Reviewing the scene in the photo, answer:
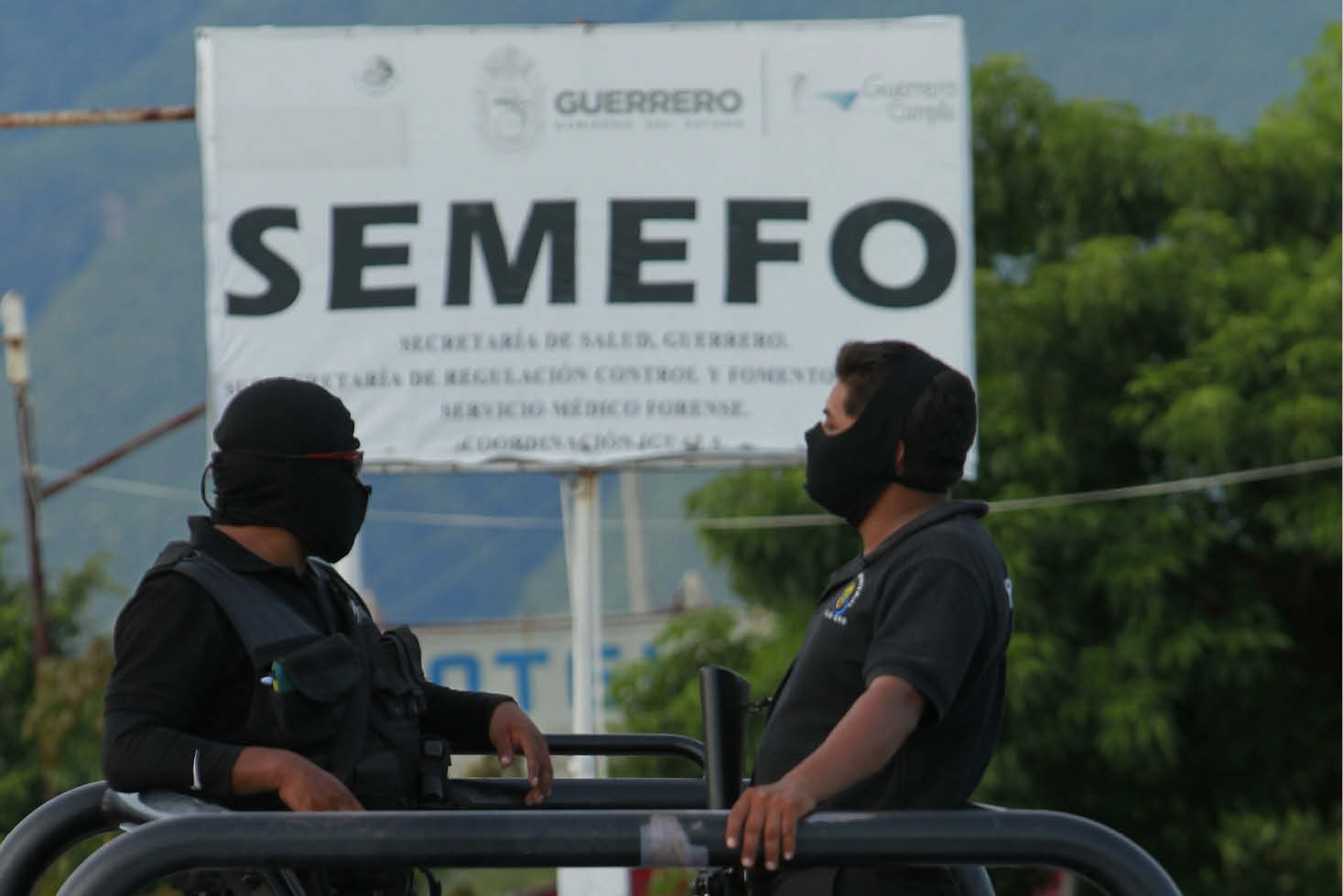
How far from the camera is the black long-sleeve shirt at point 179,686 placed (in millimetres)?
2490

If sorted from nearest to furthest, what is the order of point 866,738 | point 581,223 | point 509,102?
point 866,738, point 581,223, point 509,102

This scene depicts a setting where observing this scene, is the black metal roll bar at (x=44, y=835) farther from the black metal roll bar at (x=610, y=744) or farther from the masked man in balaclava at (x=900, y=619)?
the masked man in balaclava at (x=900, y=619)

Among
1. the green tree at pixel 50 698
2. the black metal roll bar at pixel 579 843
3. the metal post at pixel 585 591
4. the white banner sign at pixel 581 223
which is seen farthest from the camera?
the green tree at pixel 50 698

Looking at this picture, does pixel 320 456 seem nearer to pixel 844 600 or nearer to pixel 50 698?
A: pixel 844 600

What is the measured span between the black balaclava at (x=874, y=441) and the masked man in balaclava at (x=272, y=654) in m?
0.59

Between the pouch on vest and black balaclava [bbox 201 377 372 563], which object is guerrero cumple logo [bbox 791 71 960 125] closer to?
black balaclava [bbox 201 377 372 563]

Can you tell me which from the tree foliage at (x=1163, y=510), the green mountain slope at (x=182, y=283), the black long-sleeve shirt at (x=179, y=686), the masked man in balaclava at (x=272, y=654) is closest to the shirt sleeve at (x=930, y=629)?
the masked man in balaclava at (x=272, y=654)

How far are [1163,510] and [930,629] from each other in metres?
10.9

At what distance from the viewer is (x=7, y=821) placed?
1966cm

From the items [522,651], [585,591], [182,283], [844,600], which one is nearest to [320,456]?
[844,600]

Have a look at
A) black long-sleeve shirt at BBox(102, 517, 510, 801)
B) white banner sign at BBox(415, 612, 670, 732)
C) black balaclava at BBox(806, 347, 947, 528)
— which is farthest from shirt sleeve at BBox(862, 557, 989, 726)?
white banner sign at BBox(415, 612, 670, 732)

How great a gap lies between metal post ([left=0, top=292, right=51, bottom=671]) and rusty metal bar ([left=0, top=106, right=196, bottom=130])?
Result: 5.37m

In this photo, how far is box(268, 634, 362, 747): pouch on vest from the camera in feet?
8.42

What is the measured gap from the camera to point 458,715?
3102 mm
